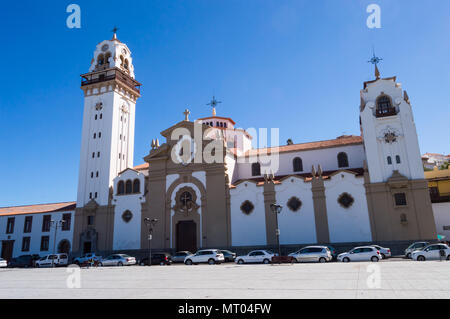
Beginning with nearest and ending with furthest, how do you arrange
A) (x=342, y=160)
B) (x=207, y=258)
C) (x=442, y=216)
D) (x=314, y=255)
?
(x=314, y=255)
(x=207, y=258)
(x=442, y=216)
(x=342, y=160)

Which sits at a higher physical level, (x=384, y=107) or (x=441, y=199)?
(x=384, y=107)

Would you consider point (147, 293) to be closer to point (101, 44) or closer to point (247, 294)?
point (247, 294)

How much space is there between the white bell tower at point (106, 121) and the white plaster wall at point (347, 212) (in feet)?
89.5

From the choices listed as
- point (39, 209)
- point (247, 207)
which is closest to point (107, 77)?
point (39, 209)

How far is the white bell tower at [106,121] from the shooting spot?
4368 cm

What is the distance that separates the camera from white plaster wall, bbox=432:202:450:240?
125ft

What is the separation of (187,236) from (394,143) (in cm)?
2428

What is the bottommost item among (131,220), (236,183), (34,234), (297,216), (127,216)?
(34,234)

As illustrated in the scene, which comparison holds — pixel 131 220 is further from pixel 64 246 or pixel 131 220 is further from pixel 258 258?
pixel 258 258

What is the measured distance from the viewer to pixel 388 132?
33750mm

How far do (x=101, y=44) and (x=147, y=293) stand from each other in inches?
1801

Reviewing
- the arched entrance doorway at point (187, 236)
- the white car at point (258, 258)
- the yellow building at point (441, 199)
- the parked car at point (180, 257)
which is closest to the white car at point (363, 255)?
the white car at point (258, 258)
